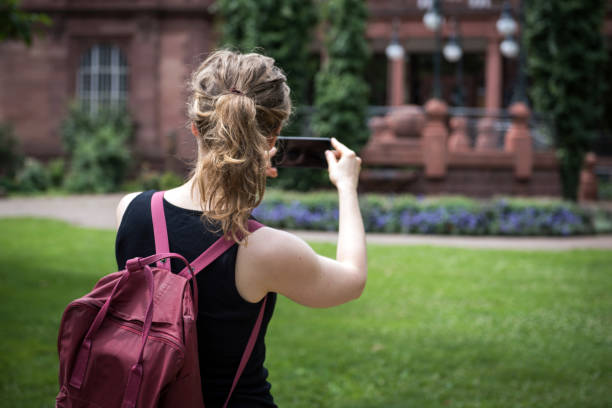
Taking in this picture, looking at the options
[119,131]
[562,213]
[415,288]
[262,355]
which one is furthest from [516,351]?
[119,131]

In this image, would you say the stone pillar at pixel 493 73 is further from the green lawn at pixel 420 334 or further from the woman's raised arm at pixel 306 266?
the woman's raised arm at pixel 306 266

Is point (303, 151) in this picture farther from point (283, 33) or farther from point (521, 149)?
point (521, 149)

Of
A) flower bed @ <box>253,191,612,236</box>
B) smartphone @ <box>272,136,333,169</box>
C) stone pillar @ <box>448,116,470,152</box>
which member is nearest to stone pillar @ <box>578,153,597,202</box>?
stone pillar @ <box>448,116,470,152</box>

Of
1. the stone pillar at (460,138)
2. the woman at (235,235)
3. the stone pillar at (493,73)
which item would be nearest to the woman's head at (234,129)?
the woman at (235,235)

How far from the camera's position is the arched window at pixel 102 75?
23156mm

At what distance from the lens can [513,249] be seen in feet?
35.7

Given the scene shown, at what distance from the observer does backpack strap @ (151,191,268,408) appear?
1.63 meters

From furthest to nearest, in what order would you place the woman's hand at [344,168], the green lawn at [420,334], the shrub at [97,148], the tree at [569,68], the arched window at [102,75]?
the arched window at [102,75] < the shrub at [97,148] < the tree at [569,68] < the green lawn at [420,334] < the woman's hand at [344,168]

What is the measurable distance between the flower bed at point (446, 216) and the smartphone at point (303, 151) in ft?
34.9

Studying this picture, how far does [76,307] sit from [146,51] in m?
22.0

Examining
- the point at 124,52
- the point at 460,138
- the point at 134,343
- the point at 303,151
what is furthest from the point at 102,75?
the point at 134,343

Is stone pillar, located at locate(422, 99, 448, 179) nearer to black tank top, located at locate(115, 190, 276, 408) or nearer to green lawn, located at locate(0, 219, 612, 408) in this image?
green lawn, located at locate(0, 219, 612, 408)

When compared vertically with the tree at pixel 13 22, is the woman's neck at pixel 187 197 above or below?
below

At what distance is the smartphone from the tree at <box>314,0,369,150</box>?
1304 cm
